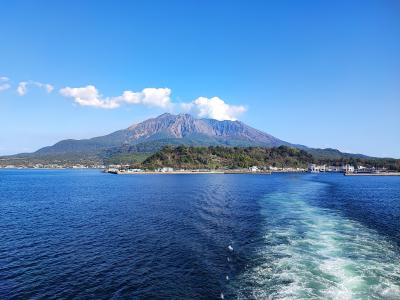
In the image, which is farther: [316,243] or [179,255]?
[316,243]

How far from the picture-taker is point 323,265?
24.6 meters

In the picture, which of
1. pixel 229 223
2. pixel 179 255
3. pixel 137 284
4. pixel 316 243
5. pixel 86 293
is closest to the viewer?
pixel 86 293

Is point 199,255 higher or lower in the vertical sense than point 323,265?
lower

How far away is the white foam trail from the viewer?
19.9 metres

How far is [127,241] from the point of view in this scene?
32125 millimetres

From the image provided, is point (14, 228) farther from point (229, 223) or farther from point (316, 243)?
point (316, 243)

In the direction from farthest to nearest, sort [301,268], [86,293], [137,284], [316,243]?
1. [316,243]
2. [301,268]
3. [137,284]
4. [86,293]

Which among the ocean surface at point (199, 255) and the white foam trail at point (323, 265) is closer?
the white foam trail at point (323, 265)

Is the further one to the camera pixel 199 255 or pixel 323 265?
pixel 199 255

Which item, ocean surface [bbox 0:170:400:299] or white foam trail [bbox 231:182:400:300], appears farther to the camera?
ocean surface [bbox 0:170:400:299]

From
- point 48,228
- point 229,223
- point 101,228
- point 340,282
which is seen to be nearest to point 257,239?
point 229,223

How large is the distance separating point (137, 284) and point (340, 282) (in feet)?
44.5

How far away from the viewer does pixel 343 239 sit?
32.9 m

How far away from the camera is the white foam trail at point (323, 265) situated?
783 inches
